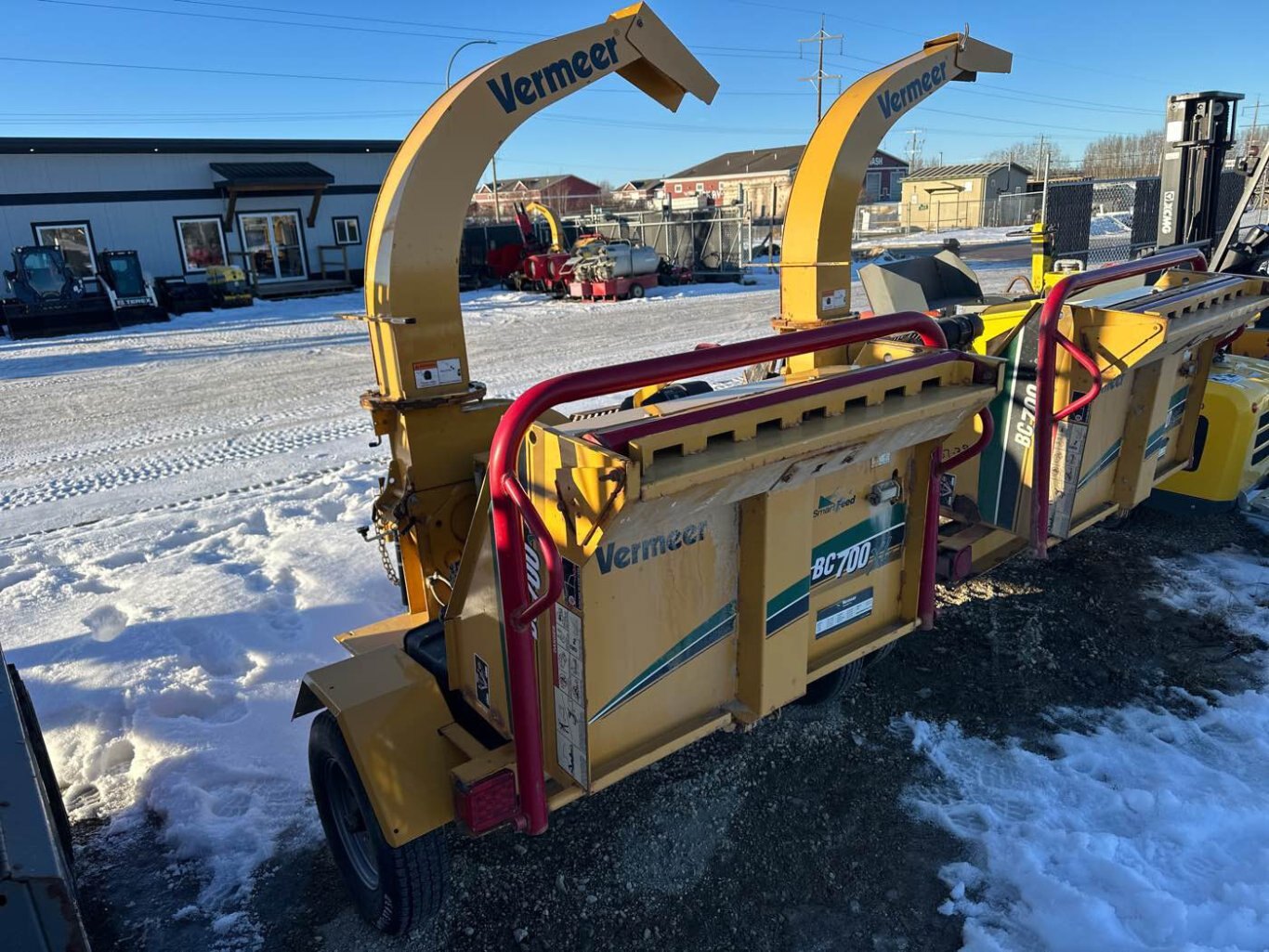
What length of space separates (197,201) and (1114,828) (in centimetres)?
2799

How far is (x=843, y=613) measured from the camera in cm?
349

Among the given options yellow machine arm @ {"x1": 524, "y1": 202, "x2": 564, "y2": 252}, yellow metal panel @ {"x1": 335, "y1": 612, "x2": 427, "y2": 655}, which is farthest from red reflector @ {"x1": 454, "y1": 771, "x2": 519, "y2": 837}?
yellow machine arm @ {"x1": 524, "y1": 202, "x2": 564, "y2": 252}

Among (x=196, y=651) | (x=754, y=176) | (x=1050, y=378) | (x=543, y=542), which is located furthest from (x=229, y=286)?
(x=754, y=176)

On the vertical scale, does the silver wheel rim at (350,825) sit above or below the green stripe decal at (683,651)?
below

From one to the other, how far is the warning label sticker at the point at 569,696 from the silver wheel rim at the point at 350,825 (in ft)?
3.17

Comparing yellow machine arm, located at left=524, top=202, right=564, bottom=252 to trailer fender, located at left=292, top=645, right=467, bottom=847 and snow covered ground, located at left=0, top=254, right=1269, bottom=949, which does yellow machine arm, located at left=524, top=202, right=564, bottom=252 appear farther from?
trailer fender, located at left=292, top=645, right=467, bottom=847

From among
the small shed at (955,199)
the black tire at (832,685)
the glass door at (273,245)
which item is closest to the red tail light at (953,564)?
the black tire at (832,685)

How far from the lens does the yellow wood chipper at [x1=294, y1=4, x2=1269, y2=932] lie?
2.42 meters

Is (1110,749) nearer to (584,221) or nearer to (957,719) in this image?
(957,719)

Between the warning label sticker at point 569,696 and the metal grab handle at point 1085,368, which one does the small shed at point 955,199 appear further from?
the warning label sticker at point 569,696

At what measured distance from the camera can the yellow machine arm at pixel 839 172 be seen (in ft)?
15.7

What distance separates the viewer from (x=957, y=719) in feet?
14.0

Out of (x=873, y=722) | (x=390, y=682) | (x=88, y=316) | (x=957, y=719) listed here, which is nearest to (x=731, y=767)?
(x=873, y=722)

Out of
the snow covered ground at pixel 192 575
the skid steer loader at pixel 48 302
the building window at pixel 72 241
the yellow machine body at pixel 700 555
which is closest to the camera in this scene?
the yellow machine body at pixel 700 555
